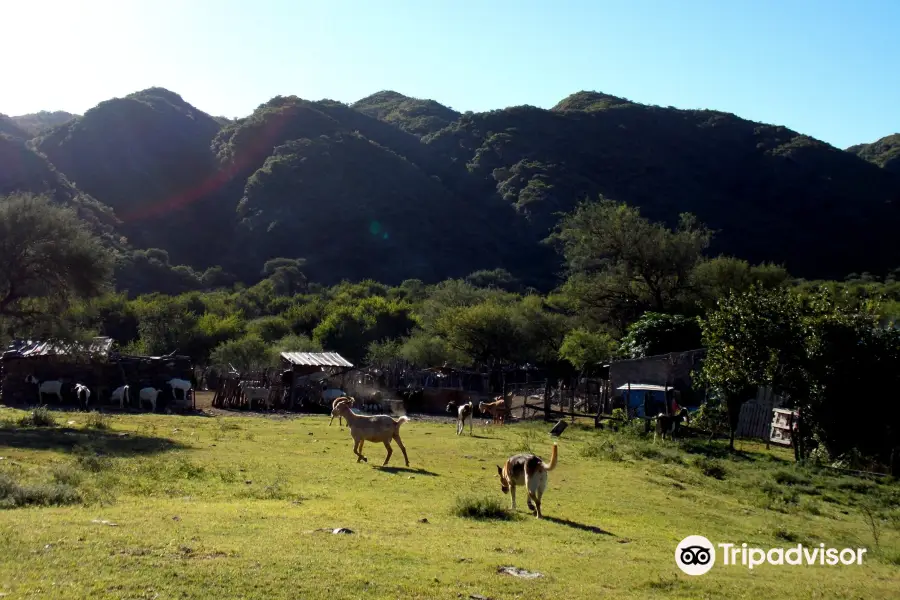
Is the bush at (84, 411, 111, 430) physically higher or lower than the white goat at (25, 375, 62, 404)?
higher

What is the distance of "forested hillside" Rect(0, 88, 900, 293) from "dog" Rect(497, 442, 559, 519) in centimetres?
9752

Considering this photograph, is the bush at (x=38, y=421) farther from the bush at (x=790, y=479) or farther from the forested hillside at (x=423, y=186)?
the forested hillside at (x=423, y=186)

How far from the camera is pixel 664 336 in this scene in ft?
142

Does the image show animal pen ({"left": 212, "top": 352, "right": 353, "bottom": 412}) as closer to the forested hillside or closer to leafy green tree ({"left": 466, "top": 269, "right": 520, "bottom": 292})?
leafy green tree ({"left": 466, "top": 269, "right": 520, "bottom": 292})

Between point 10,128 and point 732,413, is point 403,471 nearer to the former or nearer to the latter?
point 732,413

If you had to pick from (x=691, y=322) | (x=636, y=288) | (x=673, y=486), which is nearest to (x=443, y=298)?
(x=636, y=288)

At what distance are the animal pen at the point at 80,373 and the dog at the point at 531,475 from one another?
29112 mm

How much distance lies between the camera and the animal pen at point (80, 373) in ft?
124

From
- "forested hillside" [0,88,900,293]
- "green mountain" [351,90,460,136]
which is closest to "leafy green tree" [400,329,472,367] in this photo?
"forested hillside" [0,88,900,293]

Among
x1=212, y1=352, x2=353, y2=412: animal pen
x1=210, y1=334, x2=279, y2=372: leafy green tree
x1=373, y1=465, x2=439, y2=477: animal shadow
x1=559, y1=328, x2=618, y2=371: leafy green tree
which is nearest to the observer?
x1=373, y1=465, x2=439, y2=477: animal shadow

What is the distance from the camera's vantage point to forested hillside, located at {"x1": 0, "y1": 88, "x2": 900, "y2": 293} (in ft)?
390

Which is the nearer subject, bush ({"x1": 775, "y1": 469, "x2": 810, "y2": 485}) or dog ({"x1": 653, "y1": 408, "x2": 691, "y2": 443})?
bush ({"x1": 775, "y1": 469, "x2": 810, "y2": 485})

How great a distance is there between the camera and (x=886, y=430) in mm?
25266

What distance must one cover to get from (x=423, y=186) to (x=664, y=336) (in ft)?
333
